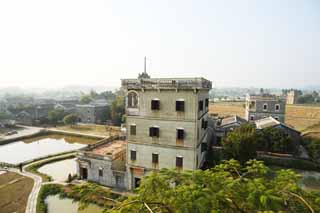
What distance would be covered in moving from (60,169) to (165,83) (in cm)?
1655

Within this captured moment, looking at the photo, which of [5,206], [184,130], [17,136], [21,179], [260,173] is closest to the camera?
[260,173]

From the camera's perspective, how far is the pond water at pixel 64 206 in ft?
52.4

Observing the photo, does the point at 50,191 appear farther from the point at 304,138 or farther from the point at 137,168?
the point at 304,138

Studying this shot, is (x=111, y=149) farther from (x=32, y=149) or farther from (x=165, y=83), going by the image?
(x=32, y=149)

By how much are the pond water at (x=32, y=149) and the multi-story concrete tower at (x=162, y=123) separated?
1798cm

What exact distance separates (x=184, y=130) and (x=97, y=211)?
890 cm

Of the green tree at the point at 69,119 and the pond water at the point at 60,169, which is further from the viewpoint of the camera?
the green tree at the point at 69,119

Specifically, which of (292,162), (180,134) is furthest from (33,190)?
(292,162)

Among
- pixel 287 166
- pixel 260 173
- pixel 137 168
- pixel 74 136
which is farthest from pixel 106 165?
pixel 74 136

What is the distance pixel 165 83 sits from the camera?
16953 mm

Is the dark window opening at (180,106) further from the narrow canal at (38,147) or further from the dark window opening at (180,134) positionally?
the narrow canal at (38,147)

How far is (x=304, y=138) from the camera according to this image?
93.2 feet

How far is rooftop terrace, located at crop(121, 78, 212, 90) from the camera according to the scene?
16172mm

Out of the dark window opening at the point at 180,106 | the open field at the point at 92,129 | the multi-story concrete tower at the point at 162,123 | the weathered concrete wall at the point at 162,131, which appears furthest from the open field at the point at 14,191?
the open field at the point at 92,129
